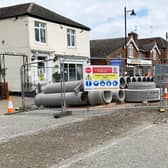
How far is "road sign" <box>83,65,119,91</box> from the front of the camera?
12.1 metres

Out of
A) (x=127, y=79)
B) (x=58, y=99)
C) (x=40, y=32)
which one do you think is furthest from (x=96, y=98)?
A: (x=40, y=32)

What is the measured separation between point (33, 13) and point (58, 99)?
13.0 meters

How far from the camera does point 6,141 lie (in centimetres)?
775

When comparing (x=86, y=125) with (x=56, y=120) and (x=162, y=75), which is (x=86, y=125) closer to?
(x=56, y=120)

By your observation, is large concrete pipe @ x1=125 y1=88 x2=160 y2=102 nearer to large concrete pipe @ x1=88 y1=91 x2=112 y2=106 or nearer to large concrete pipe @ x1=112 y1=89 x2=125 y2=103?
large concrete pipe @ x1=112 y1=89 x2=125 y2=103

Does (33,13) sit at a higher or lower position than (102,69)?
higher

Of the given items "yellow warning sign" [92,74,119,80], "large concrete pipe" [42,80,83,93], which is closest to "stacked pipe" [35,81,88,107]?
"large concrete pipe" [42,80,83,93]

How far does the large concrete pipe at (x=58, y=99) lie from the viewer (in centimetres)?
1344

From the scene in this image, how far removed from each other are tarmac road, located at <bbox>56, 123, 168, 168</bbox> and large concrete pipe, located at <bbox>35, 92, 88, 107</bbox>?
230 inches

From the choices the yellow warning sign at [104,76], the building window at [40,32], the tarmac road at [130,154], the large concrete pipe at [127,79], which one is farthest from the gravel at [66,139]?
the building window at [40,32]

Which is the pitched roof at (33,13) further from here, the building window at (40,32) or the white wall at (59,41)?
the building window at (40,32)

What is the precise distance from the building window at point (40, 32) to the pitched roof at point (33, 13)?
0.60 m

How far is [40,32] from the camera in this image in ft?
84.8

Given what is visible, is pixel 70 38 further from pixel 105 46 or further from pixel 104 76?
pixel 104 76
